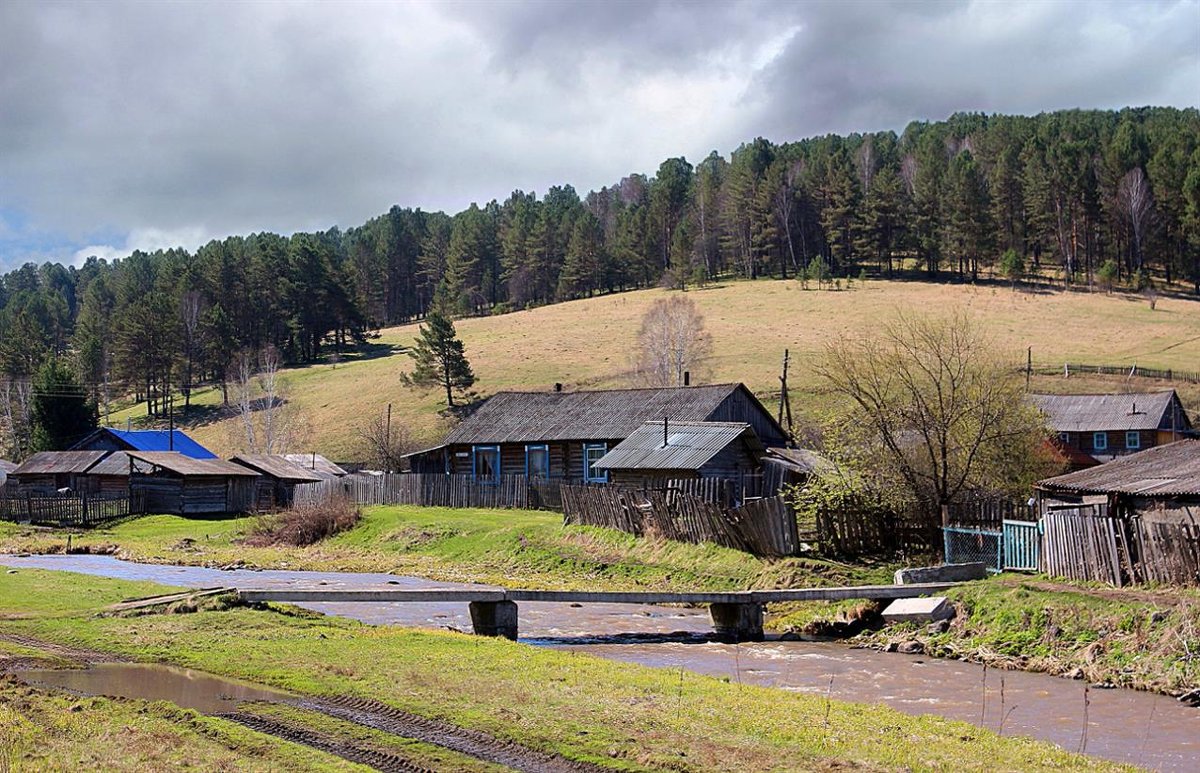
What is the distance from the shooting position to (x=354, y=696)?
14.0 meters

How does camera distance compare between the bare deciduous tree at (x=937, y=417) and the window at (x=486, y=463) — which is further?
the window at (x=486, y=463)

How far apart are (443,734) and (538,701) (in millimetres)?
2059

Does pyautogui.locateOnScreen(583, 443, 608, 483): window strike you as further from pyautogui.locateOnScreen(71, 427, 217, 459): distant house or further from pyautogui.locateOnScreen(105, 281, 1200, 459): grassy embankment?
pyautogui.locateOnScreen(71, 427, 217, 459): distant house

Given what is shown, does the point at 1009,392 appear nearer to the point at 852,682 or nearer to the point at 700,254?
the point at 852,682

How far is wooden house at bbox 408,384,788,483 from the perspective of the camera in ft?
175

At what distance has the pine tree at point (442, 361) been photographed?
291ft

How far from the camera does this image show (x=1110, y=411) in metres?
72.0

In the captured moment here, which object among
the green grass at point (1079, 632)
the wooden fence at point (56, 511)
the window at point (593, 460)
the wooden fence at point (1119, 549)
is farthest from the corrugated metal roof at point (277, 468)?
the green grass at point (1079, 632)

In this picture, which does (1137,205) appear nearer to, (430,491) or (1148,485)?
(430,491)

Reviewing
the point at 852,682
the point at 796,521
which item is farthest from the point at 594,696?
the point at 796,521

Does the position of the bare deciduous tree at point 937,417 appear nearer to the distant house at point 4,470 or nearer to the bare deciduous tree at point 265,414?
the distant house at point 4,470

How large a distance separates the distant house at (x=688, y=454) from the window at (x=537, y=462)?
9.17 m

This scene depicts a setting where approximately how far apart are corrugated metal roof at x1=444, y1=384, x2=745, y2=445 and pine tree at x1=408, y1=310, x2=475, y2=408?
28059 millimetres

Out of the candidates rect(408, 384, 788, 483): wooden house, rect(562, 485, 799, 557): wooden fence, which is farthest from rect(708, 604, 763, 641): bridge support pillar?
rect(408, 384, 788, 483): wooden house
